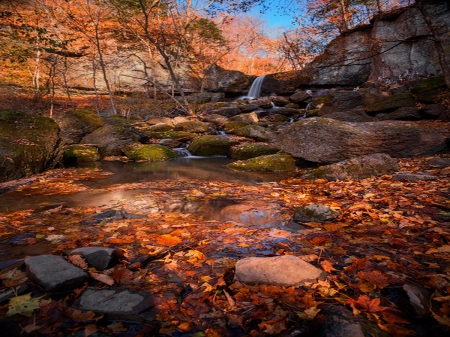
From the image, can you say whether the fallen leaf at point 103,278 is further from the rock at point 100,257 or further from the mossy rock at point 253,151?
the mossy rock at point 253,151

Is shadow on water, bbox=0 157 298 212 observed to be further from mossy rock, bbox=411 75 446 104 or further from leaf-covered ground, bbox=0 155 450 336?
mossy rock, bbox=411 75 446 104

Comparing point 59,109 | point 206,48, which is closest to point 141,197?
point 59,109

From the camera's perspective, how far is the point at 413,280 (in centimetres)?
188

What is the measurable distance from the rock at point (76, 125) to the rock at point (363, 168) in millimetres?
10791

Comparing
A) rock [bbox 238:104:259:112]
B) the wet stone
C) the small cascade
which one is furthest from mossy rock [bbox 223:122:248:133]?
the wet stone

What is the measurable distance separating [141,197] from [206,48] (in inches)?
1086

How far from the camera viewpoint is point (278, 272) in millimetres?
1953

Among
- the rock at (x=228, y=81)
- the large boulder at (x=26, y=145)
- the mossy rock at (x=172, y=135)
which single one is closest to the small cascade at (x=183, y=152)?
the mossy rock at (x=172, y=135)

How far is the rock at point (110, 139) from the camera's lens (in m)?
10.5

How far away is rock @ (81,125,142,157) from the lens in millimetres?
10520

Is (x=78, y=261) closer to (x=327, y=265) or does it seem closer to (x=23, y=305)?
(x=23, y=305)

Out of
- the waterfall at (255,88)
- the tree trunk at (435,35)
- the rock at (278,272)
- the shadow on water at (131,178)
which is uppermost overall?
the waterfall at (255,88)

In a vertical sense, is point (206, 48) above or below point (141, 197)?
above

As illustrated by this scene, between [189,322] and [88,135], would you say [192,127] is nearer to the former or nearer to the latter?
[88,135]
